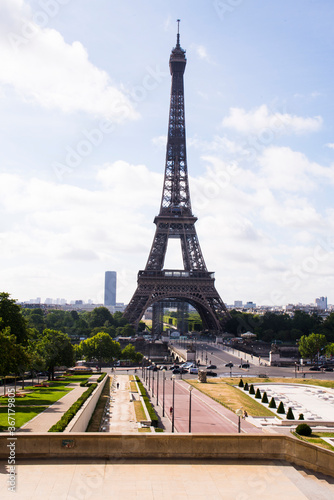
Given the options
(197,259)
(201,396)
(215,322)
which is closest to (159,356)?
(215,322)

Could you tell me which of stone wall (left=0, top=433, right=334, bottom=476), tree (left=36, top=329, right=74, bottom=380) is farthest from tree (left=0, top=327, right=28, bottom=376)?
tree (left=36, top=329, right=74, bottom=380)

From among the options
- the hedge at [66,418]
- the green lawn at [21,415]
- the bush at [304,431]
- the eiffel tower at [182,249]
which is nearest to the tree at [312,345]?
the eiffel tower at [182,249]

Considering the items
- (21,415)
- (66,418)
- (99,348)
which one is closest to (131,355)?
(99,348)

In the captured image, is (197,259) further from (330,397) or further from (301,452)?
(301,452)

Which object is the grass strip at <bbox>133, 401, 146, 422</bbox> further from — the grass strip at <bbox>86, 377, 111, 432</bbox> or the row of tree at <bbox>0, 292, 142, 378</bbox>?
the row of tree at <bbox>0, 292, 142, 378</bbox>

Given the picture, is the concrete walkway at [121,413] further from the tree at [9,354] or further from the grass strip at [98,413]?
the tree at [9,354]

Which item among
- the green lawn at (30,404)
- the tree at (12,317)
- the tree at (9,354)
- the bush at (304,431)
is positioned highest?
the tree at (12,317)

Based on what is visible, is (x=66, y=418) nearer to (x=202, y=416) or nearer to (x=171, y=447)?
(x=171, y=447)
